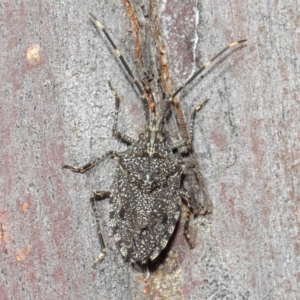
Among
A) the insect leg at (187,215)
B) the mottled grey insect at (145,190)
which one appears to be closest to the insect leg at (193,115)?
the mottled grey insect at (145,190)

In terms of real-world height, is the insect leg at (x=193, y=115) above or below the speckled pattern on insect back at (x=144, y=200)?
above

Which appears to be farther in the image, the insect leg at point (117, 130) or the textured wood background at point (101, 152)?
the insect leg at point (117, 130)

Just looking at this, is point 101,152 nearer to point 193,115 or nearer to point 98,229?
point 98,229

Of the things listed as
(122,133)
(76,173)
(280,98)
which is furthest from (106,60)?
(280,98)

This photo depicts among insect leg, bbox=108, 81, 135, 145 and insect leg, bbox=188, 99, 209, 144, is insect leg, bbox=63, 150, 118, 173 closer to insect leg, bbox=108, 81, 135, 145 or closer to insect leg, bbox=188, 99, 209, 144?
insect leg, bbox=108, 81, 135, 145

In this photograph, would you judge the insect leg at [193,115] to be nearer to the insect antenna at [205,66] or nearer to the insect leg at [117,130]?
the insect antenna at [205,66]

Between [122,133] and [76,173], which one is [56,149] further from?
[122,133]

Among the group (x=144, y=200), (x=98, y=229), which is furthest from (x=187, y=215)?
(x=98, y=229)
